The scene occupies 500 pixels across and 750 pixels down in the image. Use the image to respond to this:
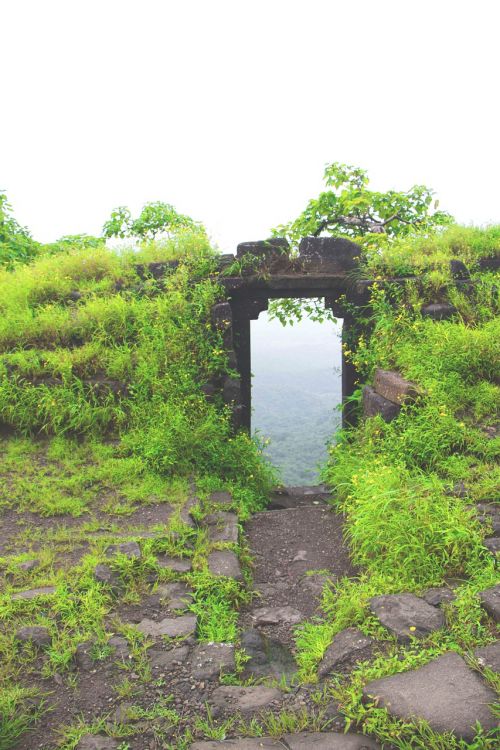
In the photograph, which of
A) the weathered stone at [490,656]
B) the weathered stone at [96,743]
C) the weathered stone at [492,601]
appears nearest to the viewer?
the weathered stone at [96,743]

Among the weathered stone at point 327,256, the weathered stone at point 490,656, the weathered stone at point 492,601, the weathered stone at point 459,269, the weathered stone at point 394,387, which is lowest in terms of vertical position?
the weathered stone at point 490,656

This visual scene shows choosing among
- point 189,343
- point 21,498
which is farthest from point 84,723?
point 189,343

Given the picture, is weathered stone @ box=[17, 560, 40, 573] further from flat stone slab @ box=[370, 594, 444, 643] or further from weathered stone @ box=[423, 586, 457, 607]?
weathered stone @ box=[423, 586, 457, 607]

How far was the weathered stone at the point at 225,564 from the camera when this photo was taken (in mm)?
4344

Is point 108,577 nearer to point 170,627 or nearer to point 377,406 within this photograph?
point 170,627

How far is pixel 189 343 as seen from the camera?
23.6 feet

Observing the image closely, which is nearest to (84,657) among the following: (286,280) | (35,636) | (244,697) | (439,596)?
(35,636)

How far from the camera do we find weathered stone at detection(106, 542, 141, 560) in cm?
434

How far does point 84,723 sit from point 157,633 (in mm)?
764

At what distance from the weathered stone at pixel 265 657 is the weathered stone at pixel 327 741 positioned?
0.55 meters

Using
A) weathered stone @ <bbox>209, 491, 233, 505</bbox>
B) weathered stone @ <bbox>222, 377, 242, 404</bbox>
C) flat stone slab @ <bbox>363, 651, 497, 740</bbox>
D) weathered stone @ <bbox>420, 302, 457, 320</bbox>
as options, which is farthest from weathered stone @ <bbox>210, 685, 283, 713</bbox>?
weathered stone @ <bbox>420, 302, 457, 320</bbox>

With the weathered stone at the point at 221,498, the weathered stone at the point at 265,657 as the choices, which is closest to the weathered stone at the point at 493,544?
the weathered stone at the point at 265,657

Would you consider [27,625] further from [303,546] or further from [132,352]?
[132,352]

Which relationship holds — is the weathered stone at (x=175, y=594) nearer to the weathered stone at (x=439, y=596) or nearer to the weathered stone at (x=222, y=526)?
the weathered stone at (x=222, y=526)
